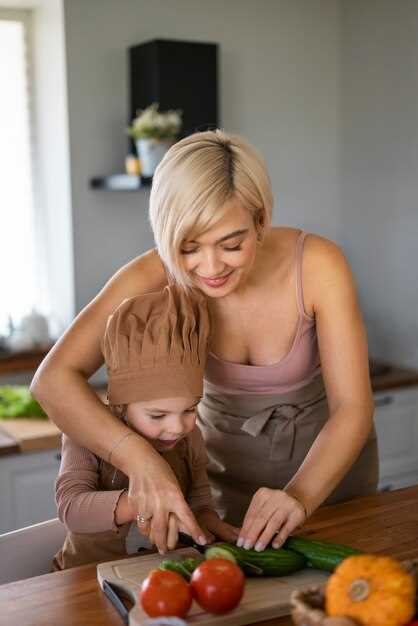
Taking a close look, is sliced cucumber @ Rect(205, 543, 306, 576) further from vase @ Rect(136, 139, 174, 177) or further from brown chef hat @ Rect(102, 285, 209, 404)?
vase @ Rect(136, 139, 174, 177)

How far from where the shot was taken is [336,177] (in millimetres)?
4172

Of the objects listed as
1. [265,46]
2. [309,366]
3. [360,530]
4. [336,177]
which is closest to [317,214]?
[336,177]

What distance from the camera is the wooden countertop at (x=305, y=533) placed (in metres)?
1.27

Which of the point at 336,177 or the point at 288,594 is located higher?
the point at 336,177

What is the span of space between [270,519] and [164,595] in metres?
0.34

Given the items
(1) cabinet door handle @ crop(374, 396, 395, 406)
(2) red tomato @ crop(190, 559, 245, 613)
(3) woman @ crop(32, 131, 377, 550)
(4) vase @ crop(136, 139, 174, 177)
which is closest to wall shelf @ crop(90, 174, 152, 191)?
(4) vase @ crop(136, 139, 174, 177)

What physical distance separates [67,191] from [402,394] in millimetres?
1646

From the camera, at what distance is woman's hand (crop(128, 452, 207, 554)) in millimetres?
1437

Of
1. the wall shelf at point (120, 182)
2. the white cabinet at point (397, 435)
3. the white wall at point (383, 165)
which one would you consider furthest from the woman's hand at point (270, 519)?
the white wall at point (383, 165)

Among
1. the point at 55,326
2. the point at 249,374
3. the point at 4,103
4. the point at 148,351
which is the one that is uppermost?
the point at 4,103

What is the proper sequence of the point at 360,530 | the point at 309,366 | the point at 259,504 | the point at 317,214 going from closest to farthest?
the point at 259,504 < the point at 360,530 < the point at 309,366 < the point at 317,214

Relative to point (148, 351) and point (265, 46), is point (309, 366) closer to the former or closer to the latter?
point (148, 351)

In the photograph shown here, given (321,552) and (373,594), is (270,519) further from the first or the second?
(373,594)

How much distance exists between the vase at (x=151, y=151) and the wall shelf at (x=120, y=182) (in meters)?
0.04
